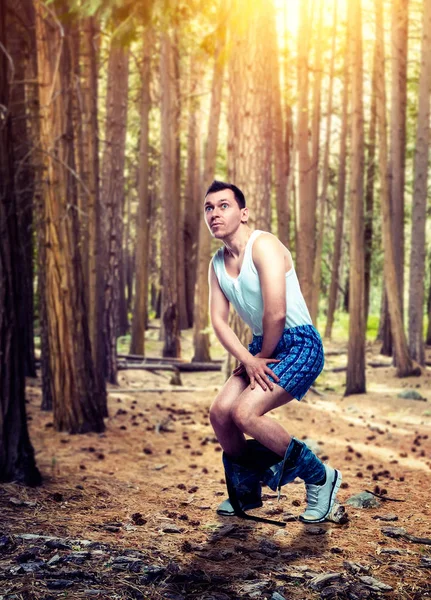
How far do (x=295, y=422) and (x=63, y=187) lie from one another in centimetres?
523

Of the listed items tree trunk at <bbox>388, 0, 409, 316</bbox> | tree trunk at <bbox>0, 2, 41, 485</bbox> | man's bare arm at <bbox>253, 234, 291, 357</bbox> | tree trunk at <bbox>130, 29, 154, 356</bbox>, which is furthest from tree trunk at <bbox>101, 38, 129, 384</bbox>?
man's bare arm at <bbox>253, 234, 291, 357</bbox>

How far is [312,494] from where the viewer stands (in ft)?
15.6

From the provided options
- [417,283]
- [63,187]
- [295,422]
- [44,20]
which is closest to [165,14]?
[44,20]

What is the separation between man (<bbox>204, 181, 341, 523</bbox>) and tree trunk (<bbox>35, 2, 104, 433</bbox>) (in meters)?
4.59

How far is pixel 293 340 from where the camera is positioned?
14.6 ft

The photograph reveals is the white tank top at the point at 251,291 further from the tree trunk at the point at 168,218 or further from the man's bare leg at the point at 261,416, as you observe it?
the tree trunk at the point at 168,218

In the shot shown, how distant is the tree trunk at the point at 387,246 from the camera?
15.3 metres

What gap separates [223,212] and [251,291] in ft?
1.74

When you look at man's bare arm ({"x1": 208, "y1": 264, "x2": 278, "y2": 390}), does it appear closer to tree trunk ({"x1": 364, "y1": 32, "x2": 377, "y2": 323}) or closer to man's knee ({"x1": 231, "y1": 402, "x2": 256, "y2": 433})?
man's knee ({"x1": 231, "y1": 402, "x2": 256, "y2": 433})

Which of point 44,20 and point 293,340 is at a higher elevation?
point 44,20

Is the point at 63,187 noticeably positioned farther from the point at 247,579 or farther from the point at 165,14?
the point at 247,579

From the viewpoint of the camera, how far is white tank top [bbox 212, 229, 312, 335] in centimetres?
435

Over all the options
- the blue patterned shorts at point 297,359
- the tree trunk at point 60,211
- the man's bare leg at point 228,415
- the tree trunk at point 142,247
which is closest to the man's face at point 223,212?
the blue patterned shorts at point 297,359

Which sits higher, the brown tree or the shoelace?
the brown tree
